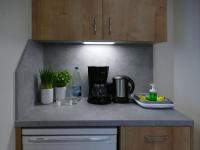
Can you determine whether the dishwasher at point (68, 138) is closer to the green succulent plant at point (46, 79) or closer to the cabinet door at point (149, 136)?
the cabinet door at point (149, 136)

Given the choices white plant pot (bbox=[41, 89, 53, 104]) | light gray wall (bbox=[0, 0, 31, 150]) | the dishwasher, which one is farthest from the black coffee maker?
light gray wall (bbox=[0, 0, 31, 150])

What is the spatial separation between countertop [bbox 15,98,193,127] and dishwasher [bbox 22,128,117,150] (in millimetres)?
41

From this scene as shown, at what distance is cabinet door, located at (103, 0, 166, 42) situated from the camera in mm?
1609

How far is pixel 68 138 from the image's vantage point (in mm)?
1329

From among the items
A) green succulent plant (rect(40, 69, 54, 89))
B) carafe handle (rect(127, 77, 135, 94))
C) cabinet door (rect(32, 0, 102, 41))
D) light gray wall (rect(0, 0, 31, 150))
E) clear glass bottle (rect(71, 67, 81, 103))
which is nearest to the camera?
light gray wall (rect(0, 0, 31, 150))

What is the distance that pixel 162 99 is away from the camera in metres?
1.78

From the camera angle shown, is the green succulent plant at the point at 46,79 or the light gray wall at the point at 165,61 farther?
the light gray wall at the point at 165,61

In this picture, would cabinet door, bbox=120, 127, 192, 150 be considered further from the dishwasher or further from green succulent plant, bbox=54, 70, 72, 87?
green succulent plant, bbox=54, 70, 72, 87

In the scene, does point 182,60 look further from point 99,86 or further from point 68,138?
point 68,138

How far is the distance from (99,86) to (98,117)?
18.1 inches

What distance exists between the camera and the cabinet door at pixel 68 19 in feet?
5.16

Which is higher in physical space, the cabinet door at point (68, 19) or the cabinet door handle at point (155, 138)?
the cabinet door at point (68, 19)

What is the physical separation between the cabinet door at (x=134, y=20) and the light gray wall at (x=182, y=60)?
0.44 metres

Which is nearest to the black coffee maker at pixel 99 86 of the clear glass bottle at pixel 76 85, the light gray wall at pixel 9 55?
the clear glass bottle at pixel 76 85
